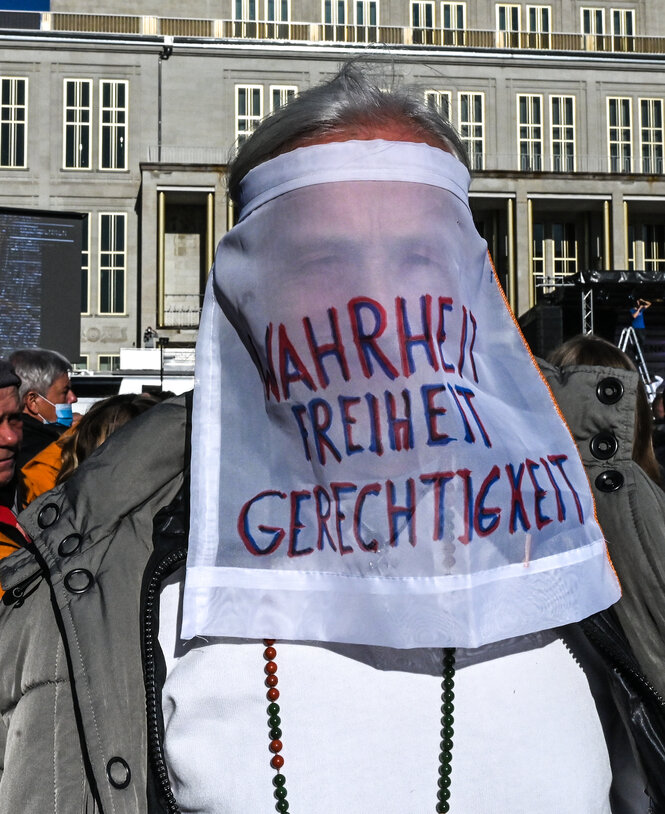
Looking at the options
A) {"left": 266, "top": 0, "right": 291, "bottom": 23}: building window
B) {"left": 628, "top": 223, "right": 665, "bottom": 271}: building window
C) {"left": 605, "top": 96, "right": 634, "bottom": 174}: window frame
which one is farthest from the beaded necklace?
{"left": 266, "top": 0, "right": 291, "bottom": 23}: building window

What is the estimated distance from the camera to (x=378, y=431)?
95 centimetres

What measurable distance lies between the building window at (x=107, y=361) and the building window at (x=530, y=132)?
1258 cm

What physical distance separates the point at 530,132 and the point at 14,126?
14347 millimetres

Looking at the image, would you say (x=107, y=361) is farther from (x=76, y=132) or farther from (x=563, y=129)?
(x=563, y=129)

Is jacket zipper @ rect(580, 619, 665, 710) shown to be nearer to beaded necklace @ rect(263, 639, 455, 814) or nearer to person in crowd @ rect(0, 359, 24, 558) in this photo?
beaded necklace @ rect(263, 639, 455, 814)

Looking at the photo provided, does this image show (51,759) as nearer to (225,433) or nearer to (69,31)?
(225,433)

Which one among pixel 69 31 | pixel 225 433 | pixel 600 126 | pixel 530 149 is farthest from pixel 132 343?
pixel 225 433

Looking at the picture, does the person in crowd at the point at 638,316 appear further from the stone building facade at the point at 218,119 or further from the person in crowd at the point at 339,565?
the person in crowd at the point at 339,565

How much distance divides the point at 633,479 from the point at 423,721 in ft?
1.30

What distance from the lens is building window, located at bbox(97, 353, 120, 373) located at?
81.1 feet

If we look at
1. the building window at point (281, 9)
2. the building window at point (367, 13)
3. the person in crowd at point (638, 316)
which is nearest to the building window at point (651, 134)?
the building window at point (367, 13)

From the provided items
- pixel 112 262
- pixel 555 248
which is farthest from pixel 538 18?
pixel 112 262

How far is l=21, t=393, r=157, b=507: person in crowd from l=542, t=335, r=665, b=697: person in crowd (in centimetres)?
201

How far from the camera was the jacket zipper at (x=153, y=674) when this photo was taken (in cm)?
94
